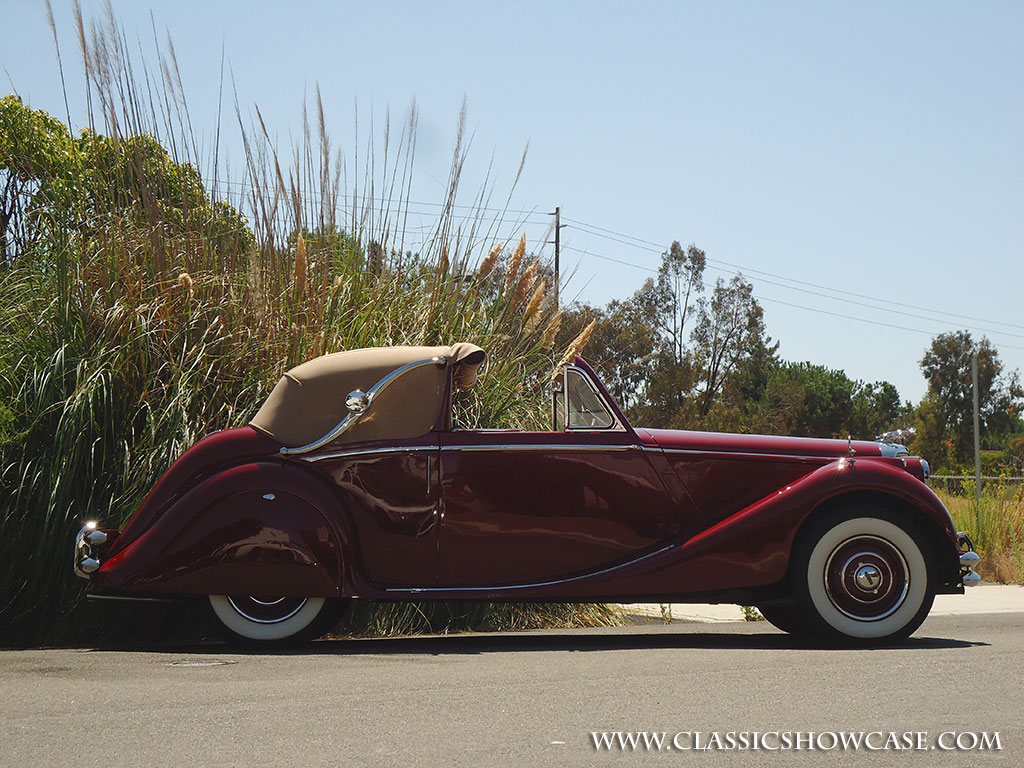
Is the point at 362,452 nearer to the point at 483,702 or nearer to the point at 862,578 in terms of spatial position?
the point at 483,702

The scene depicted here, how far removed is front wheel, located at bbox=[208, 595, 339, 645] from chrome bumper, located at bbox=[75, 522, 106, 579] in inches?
24.0

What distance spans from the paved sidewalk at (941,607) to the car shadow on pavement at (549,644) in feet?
3.60

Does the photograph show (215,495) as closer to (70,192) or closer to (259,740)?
(259,740)

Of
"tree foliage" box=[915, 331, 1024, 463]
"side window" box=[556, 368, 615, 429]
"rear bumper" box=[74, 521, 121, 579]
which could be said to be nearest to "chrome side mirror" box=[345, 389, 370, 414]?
"side window" box=[556, 368, 615, 429]

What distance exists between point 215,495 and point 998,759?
3.78m

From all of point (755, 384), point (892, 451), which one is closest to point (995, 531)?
point (892, 451)

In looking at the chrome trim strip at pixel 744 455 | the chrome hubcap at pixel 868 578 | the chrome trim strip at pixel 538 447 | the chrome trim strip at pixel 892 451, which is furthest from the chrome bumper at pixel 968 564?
the chrome trim strip at pixel 538 447

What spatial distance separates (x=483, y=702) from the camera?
402 cm

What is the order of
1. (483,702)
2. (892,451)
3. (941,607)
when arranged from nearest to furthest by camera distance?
(483,702), (892,451), (941,607)

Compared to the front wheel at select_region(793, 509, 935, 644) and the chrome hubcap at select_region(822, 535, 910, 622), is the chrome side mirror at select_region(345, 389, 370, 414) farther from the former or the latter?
the chrome hubcap at select_region(822, 535, 910, 622)

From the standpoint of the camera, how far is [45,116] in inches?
816

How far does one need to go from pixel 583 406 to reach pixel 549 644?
131 cm

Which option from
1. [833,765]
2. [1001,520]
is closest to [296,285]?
[833,765]

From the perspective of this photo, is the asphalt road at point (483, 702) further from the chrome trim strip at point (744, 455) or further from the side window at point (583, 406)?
the side window at point (583, 406)
